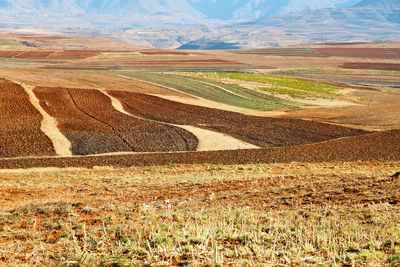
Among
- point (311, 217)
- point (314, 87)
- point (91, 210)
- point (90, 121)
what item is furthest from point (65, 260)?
point (314, 87)

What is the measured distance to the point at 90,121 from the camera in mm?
40531

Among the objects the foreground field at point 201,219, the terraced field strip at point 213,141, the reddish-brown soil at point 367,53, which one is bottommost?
the terraced field strip at point 213,141

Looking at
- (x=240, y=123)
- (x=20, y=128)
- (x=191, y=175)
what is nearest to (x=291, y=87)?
(x=240, y=123)

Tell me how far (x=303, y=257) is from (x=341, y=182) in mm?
10462

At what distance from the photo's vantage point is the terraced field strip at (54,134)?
102ft

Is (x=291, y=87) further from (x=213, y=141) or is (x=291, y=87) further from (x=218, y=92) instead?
(x=213, y=141)

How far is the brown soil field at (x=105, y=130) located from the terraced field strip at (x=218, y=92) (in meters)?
17.5

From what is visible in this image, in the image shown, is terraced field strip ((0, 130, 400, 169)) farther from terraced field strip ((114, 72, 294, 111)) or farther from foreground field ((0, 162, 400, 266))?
terraced field strip ((114, 72, 294, 111))

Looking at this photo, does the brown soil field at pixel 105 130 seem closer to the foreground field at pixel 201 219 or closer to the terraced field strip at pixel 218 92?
the foreground field at pixel 201 219

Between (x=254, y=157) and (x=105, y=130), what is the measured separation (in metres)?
15.0

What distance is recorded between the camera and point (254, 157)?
28.8 m

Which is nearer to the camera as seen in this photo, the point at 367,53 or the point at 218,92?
the point at 218,92

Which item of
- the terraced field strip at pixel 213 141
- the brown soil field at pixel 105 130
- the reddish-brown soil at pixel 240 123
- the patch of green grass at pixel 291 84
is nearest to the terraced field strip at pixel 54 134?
the brown soil field at pixel 105 130

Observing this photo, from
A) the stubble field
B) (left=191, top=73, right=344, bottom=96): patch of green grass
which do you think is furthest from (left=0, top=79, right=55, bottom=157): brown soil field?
(left=191, top=73, right=344, bottom=96): patch of green grass
